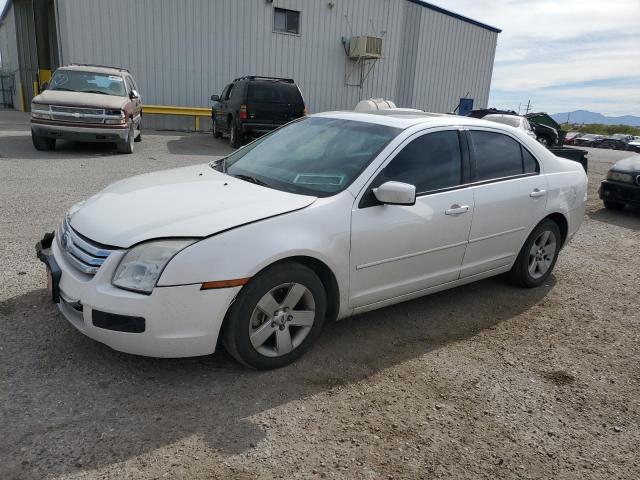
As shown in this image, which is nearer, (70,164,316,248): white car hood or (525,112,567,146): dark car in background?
(70,164,316,248): white car hood

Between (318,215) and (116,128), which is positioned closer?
(318,215)

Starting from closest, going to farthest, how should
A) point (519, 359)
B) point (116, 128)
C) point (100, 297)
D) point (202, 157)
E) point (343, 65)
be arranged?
point (100, 297), point (519, 359), point (116, 128), point (202, 157), point (343, 65)

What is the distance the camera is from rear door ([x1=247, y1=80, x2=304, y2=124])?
43.3 feet

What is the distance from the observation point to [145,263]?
9.21 ft

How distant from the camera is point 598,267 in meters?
5.93

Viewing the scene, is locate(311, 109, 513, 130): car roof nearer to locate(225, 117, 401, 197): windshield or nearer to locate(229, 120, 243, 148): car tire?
locate(225, 117, 401, 197): windshield

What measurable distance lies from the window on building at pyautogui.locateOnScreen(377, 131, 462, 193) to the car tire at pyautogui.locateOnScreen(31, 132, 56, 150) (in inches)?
375

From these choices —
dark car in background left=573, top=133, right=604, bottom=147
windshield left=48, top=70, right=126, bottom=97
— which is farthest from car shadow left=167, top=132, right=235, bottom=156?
dark car in background left=573, top=133, right=604, bottom=147

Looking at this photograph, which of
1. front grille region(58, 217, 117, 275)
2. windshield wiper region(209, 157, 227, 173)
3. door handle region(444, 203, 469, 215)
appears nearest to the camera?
front grille region(58, 217, 117, 275)

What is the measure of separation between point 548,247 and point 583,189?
0.74m

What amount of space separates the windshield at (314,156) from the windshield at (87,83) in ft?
27.5

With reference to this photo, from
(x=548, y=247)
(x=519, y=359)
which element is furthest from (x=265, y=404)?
(x=548, y=247)

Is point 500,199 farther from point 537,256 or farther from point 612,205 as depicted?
point 612,205

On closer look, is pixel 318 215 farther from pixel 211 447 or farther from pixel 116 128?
pixel 116 128
